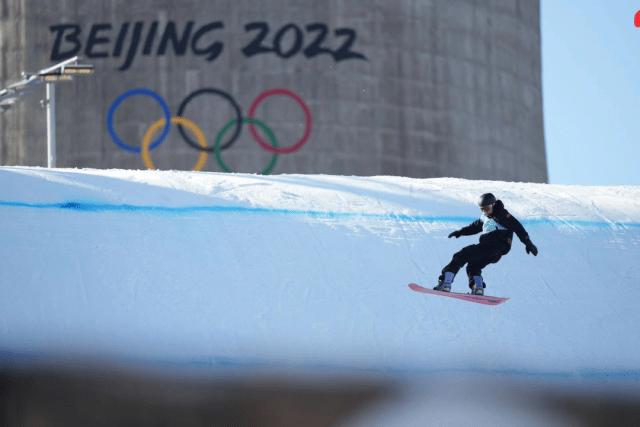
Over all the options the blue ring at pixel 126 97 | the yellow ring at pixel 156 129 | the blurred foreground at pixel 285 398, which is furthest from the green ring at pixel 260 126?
the blurred foreground at pixel 285 398

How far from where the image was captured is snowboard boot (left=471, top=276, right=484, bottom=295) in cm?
764

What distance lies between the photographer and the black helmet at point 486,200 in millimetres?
8234

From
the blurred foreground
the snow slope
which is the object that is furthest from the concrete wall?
Answer: the blurred foreground

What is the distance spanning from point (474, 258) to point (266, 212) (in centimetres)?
169

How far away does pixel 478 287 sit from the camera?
7680 mm

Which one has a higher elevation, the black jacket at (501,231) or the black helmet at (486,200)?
the black helmet at (486,200)

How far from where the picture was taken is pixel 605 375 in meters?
7.17

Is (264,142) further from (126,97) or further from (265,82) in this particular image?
(126,97)

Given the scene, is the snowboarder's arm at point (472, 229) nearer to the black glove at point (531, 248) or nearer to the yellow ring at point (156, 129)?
the black glove at point (531, 248)

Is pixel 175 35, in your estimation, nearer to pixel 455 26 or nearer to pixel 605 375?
pixel 455 26

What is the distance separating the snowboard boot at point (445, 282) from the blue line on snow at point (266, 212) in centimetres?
78

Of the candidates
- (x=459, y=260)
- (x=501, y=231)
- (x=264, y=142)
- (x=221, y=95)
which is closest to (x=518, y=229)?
(x=501, y=231)

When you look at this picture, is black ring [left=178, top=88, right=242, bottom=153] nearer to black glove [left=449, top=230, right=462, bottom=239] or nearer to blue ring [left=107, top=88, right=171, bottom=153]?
blue ring [left=107, top=88, right=171, bottom=153]

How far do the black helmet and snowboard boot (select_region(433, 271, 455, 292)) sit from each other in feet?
2.69
